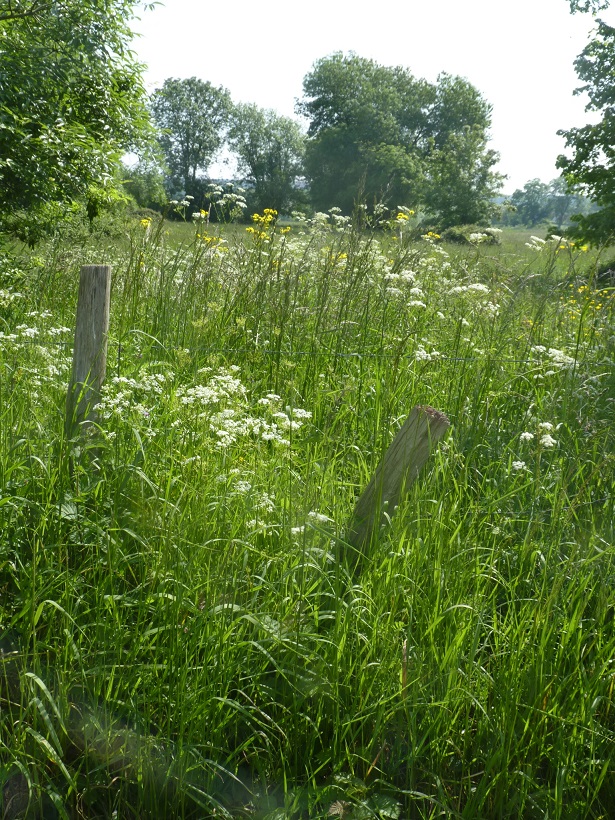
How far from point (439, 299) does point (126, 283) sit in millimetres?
2416

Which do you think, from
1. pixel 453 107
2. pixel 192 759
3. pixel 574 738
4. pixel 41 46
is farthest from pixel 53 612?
pixel 453 107

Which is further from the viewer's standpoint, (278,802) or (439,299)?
(439,299)

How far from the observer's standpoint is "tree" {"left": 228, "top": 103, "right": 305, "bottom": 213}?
69.2 m

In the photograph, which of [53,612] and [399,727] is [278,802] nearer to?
[399,727]

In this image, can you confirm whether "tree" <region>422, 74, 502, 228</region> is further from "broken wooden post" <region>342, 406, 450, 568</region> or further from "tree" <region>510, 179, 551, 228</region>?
"tree" <region>510, 179, 551, 228</region>

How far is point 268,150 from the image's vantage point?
74375 mm

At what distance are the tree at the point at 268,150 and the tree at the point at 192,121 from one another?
1931mm

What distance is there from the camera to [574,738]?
2.02 metres

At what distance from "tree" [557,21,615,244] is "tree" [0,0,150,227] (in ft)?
29.1

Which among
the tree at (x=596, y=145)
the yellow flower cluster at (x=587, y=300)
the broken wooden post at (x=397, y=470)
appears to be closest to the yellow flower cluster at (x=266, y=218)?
the yellow flower cluster at (x=587, y=300)

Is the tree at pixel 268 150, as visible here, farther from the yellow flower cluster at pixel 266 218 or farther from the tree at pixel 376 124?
the yellow flower cluster at pixel 266 218

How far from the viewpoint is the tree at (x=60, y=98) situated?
835 cm

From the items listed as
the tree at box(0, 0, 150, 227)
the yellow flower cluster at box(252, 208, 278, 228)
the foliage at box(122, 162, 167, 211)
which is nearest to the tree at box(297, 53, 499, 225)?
the foliage at box(122, 162, 167, 211)

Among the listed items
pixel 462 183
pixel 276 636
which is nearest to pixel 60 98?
pixel 276 636
